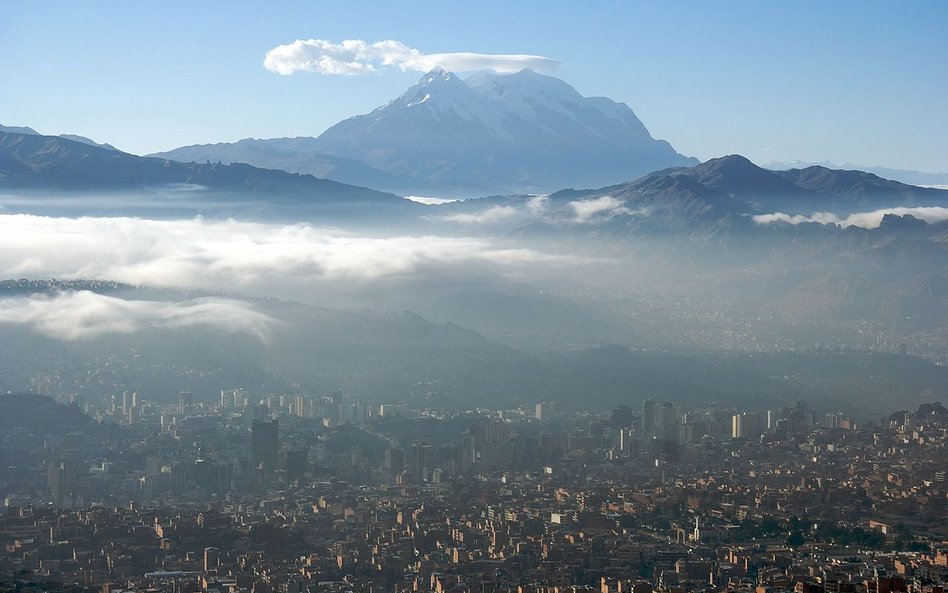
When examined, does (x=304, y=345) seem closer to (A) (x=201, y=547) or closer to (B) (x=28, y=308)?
(B) (x=28, y=308)

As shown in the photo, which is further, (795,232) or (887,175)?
(887,175)

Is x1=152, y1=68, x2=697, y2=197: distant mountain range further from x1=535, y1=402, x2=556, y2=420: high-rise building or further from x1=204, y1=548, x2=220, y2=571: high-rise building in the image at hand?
x1=204, y1=548, x2=220, y2=571: high-rise building

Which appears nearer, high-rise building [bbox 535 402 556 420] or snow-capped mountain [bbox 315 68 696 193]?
high-rise building [bbox 535 402 556 420]

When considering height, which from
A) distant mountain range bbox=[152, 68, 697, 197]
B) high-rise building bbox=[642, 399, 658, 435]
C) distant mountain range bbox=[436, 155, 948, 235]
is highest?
distant mountain range bbox=[152, 68, 697, 197]

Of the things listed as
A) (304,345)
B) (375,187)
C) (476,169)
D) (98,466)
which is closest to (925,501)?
(98,466)

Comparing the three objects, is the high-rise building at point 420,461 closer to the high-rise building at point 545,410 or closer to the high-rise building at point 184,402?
the high-rise building at point 545,410

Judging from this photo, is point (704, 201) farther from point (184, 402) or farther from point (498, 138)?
point (184, 402)

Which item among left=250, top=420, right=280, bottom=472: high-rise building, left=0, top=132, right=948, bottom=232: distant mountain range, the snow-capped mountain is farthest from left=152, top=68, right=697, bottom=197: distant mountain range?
left=250, top=420, right=280, bottom=472: high-rise building
